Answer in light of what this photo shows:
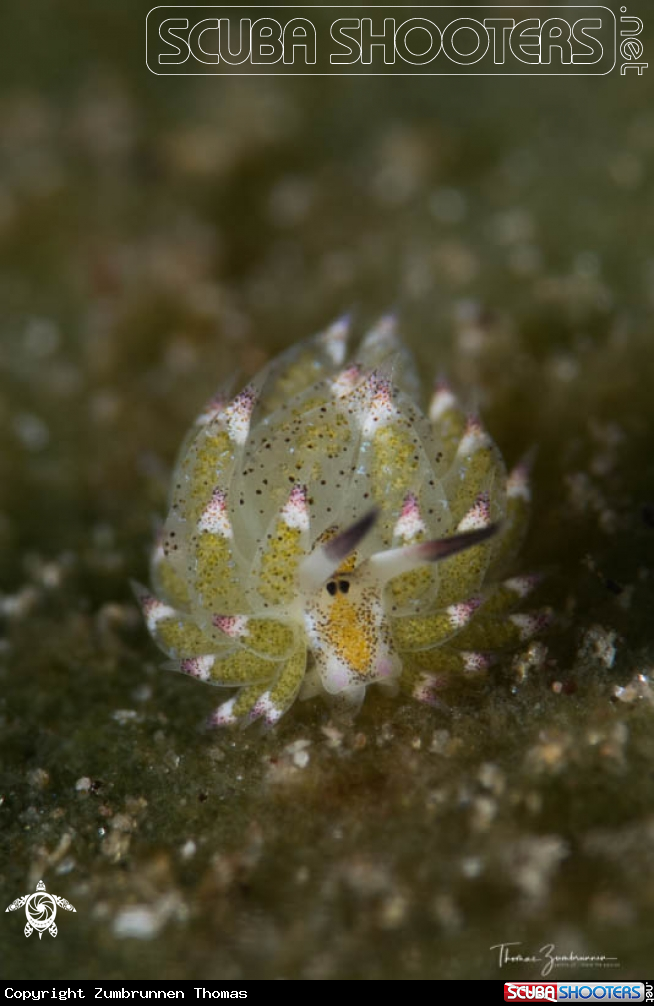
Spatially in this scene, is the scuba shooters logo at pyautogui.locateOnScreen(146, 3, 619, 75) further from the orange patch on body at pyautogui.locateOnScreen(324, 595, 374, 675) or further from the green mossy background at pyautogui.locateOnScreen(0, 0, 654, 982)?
the orange patch on body at pyautogui.locateOnScreen(324, 595, 374, 675)

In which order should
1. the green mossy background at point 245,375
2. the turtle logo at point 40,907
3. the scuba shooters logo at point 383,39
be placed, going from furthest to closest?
the scuba shooters logo at point 383,39, the turtle logo at point 40,907, the green mossy background at point 245,375

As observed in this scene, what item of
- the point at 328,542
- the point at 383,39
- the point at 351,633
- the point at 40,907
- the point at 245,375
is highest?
the point at 383,39

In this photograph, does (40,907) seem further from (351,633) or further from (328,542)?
(328,542)

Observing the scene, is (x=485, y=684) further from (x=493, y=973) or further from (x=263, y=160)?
(x=263, y=160)

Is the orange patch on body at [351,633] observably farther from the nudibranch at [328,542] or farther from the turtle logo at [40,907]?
the turtle logo at [40,907]

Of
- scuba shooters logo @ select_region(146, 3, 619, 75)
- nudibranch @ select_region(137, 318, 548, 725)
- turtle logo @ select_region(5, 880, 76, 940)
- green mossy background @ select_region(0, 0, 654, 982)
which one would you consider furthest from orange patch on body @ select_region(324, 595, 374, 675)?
scuba shooters logo @ select_region(146, 3, 619, 75)

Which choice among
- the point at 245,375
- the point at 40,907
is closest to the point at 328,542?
the point at 40,907

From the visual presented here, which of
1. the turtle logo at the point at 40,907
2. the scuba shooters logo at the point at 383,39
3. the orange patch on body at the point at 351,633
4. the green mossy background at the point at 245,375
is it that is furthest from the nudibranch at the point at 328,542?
the scuba shooters logo at the point at 383,39
